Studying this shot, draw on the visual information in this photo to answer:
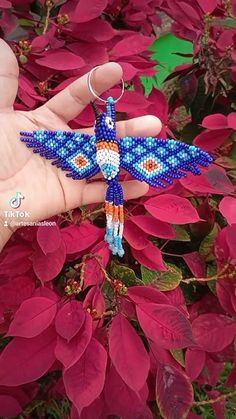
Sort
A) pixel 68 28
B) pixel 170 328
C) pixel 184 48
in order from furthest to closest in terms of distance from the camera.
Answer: pixel 184 48
pixel 68 28
pixel 170 328

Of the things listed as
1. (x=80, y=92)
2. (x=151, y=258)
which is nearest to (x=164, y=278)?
(x=151, y=258)

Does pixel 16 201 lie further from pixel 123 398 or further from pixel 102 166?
pixel 123 398

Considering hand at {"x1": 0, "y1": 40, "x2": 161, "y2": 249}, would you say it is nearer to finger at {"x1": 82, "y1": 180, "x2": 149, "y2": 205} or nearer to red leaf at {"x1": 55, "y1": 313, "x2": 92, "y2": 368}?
finger at {"x1": 82, "y1": 180, "x2": 149, "y2": 205}

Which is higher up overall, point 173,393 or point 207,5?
point 207,5

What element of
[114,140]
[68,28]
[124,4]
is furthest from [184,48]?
[114,140]

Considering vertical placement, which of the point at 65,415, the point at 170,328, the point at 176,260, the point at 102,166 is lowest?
the point at 65,415

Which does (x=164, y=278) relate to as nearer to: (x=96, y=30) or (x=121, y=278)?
(x=121, y=278)

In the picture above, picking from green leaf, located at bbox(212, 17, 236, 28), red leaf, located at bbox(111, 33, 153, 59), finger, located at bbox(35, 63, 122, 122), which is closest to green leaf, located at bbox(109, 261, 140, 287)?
finger, located at bbox(35, 63, 122, 122)
